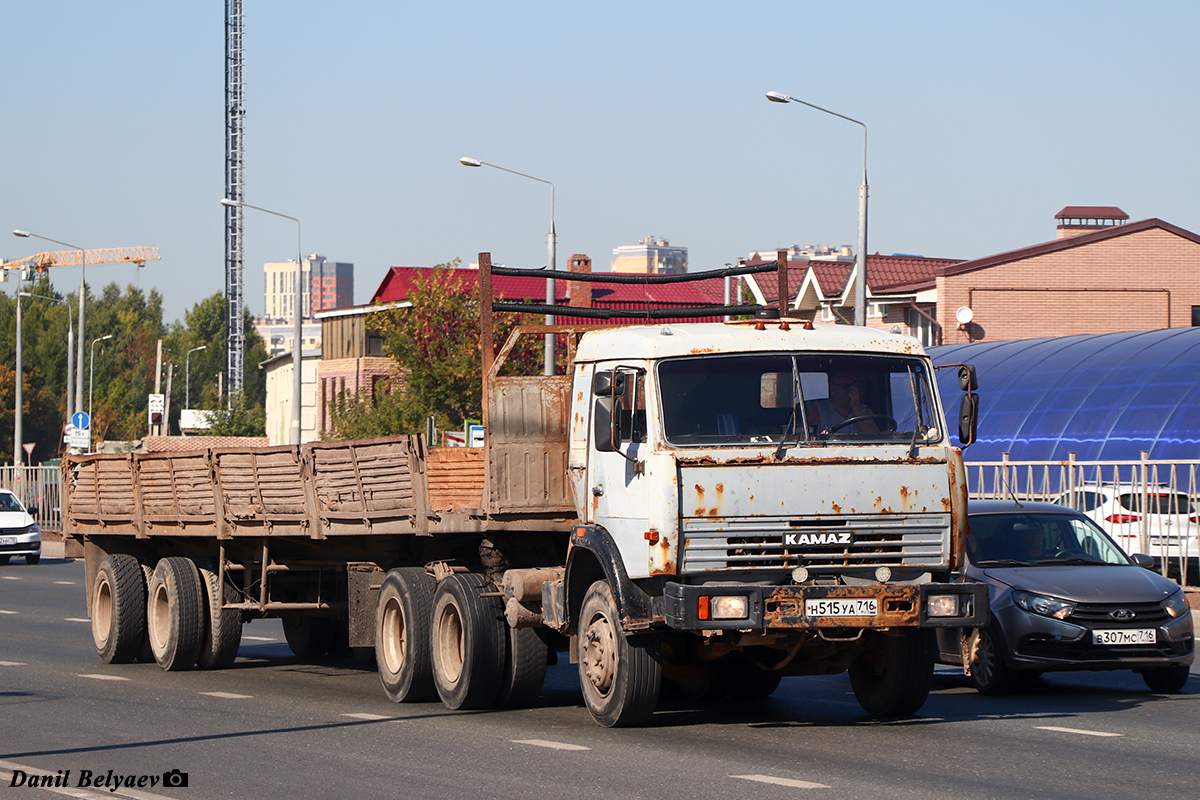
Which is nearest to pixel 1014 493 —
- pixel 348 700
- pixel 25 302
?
pixel 348 700

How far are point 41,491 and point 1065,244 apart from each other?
2978 cm

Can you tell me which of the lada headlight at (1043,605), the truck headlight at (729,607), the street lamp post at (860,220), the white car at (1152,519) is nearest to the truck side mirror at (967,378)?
the truck headlight at (729,607)

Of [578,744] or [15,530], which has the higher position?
[15,530]

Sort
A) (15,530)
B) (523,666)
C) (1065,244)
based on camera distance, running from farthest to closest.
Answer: (1065,244)
(15,530)
(523,666)

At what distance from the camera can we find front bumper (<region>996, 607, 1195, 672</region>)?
12555 mm

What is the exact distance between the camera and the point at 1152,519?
819 inches

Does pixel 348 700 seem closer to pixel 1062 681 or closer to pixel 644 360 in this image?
pixel 644 360

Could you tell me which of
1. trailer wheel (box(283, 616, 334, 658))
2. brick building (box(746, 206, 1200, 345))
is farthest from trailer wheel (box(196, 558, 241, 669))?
brick building (box(746, 206, 1200, 345))

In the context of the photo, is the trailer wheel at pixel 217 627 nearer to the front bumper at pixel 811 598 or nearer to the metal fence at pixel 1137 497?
the front bumper at pixel 811 598

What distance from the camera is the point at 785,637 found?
34.6ft

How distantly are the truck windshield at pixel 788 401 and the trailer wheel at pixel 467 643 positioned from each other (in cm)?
235

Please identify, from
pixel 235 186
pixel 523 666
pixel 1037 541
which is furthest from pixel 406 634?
pixel 235 186

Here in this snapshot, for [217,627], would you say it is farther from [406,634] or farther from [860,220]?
[860,220]

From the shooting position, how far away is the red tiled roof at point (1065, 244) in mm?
51219
